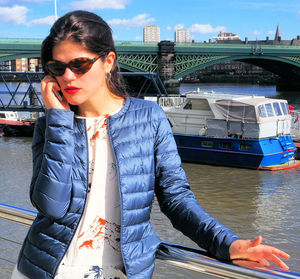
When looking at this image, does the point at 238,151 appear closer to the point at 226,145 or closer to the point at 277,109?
the point at 226,145

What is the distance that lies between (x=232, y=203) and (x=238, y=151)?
14.4 feet

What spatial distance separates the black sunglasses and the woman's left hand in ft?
2.46

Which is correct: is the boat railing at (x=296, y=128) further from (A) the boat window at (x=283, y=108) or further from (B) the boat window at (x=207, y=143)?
(B) the boat window at (x=207, y=143)

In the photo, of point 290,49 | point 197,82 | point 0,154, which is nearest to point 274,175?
point 0,154

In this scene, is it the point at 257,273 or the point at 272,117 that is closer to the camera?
the point at 257,273

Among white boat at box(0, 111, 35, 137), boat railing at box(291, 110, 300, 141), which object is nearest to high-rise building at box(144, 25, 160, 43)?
white boat at box(0, 111, 35, 137)

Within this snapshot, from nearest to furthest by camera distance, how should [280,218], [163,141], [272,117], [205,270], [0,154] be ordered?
[205,270]
[163,141]
[280,218]
[272,117]
[0,154]

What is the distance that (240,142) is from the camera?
17547 millimetres

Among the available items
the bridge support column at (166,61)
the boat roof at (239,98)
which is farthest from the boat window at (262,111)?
the bridge support column at (166,61)

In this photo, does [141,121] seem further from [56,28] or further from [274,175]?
[274,175]

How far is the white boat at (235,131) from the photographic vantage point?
56.9ft

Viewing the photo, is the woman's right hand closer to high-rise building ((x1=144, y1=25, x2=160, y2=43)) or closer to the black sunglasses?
the black sunglasses

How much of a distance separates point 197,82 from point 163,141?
4115 inches

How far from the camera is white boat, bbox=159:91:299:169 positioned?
682 inches
